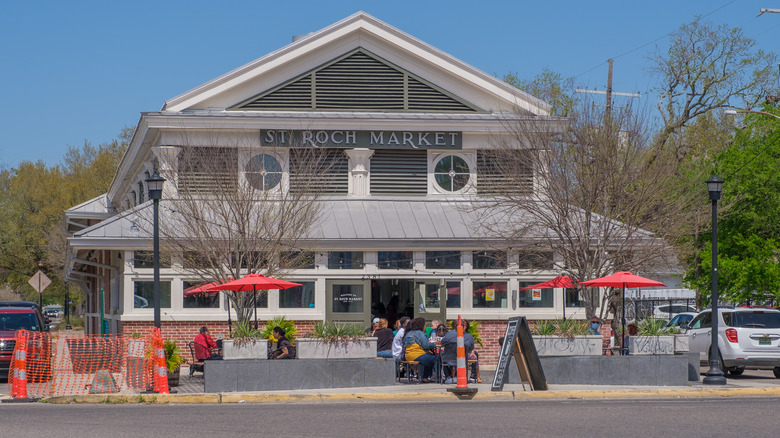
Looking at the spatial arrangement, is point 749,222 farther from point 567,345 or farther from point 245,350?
point 245,350

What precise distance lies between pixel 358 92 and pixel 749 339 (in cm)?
1261

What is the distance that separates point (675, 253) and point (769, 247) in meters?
5.14

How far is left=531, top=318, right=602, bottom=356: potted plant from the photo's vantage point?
1850 centimetres

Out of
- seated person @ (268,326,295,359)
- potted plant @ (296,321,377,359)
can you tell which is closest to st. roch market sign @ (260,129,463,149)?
seated person @ (268,326,295,359)

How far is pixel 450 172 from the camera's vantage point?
92.0ft

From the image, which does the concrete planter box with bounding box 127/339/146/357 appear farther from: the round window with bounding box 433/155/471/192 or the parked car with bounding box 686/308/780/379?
the parked car with bounding box 686/308/780/379

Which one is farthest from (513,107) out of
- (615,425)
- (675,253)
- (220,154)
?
(615,425)

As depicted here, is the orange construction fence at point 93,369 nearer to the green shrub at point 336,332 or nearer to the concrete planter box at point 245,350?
the concrete planter box at point 245,350

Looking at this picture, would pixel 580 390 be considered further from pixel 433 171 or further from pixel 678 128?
pixel 678 128

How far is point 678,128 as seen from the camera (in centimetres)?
4316

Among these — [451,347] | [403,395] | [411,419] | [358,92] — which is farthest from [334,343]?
[358,92]

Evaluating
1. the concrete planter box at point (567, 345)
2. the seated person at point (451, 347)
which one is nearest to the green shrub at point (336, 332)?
the seated person at point (451, 347)

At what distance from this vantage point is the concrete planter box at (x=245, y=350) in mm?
17672

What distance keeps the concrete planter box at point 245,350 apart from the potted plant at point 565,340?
521 cm
